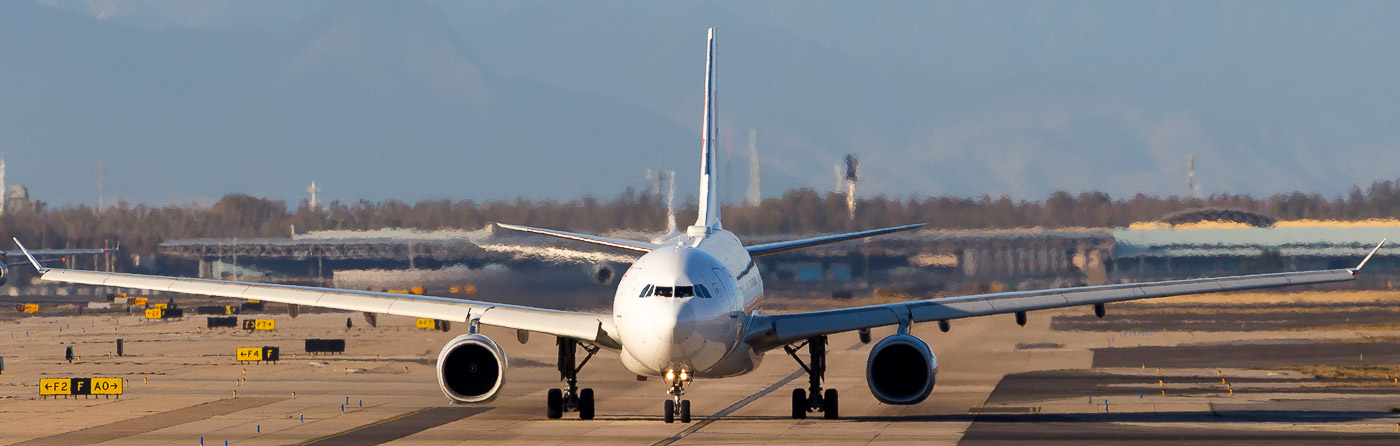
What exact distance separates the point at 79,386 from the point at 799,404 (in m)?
19.6

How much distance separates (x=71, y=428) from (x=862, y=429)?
647 inches

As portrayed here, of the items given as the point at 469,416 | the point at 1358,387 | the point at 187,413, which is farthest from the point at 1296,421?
the point at 187,413

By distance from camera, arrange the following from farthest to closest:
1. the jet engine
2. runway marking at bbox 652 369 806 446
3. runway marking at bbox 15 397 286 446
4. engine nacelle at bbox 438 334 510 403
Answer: the jet engine → engine nacelle at bbox 438 334 510 403 → runway marking at bbox 15 397 286 446 → runway marking at bbox 652 369 806 446

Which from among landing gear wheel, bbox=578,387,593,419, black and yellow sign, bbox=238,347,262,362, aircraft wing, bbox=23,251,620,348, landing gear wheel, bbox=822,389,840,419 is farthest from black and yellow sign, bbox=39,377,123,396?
landing gear wheel, bbox=822,389,840,419

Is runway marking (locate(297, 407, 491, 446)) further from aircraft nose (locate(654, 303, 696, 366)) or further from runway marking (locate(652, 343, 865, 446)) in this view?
aircraft nose (locate(654, 303, 696, 366))

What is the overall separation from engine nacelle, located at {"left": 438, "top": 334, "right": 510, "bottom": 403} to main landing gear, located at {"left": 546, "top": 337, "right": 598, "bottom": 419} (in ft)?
6.57

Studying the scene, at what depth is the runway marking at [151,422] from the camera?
31.2 meters

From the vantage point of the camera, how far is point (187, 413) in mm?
36688

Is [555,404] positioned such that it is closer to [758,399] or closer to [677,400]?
[677,400]

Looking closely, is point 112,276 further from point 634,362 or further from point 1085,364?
point 1085,364

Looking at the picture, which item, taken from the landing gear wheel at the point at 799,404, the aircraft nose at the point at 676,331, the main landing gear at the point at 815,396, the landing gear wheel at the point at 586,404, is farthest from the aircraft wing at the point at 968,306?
the landing gear wheel at the point at 586,404

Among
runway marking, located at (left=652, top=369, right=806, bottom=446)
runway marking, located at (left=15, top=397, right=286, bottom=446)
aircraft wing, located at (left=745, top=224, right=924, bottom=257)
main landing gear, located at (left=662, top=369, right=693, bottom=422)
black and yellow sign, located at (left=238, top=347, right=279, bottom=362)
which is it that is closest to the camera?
runway marking, located at (left=652, top=369, right=806, bottom=446)

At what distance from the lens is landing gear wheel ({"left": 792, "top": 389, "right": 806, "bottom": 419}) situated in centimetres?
3372

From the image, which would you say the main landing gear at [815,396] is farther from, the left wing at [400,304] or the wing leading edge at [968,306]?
the left wing at [400,304]
